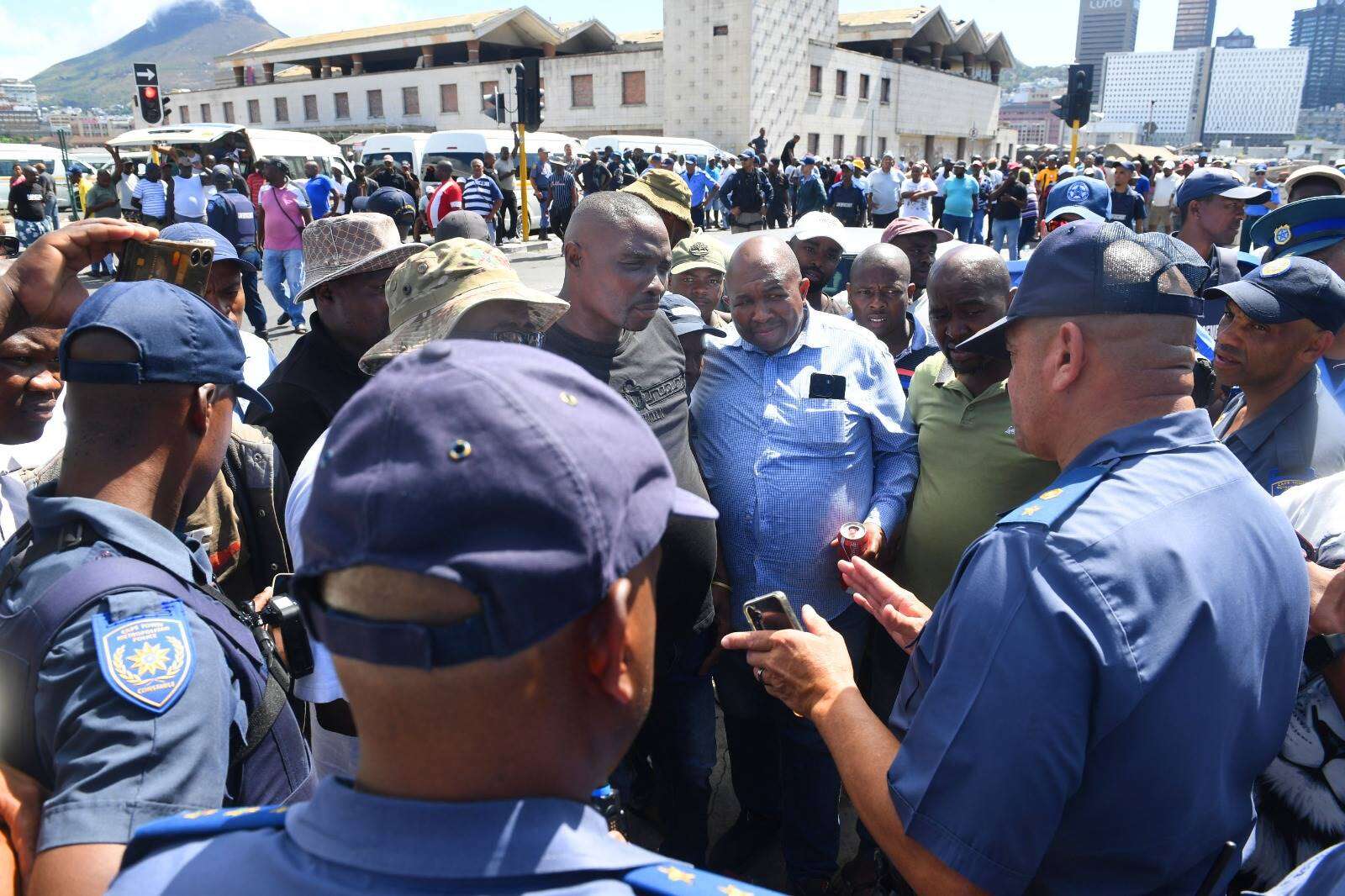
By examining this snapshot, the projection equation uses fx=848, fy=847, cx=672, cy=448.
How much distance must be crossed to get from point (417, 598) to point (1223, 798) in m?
1.43

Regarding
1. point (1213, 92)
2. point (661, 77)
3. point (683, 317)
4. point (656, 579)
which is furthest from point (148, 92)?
point (1213, 92)

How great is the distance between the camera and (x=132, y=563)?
1398 millimetres

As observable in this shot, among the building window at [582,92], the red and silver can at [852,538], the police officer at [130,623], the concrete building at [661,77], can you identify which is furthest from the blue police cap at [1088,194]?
the building window at [582,92]

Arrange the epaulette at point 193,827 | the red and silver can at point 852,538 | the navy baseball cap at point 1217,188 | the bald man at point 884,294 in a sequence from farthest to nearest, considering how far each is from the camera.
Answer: the navy baseball cap at point 1217,188, the bald man at point 884,294, the red and silver can at point 852,538, the epaulette at point 193,827

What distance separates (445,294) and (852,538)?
146 centimetres

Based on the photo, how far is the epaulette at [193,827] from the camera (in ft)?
2.98

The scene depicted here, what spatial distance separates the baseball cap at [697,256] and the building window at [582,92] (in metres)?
44.7

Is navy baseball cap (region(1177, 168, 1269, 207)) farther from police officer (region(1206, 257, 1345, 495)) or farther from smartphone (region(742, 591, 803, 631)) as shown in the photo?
smartphone (region(742, 591, 803, 631))

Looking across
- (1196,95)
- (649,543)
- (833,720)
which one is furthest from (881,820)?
(1196,95)

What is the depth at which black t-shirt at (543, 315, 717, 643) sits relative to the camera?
2.66 metres

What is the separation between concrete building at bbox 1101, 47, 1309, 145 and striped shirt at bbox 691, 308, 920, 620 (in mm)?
203029

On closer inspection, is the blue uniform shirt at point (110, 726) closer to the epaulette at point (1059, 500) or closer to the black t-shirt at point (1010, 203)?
the epaulette at point (1059, 500)

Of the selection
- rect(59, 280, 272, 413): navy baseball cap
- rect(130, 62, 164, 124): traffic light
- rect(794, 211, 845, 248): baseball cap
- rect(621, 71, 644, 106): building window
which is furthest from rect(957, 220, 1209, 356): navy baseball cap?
rect(621, 71, 644, 106): building window

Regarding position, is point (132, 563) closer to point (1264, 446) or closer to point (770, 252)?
point (770, 252)
